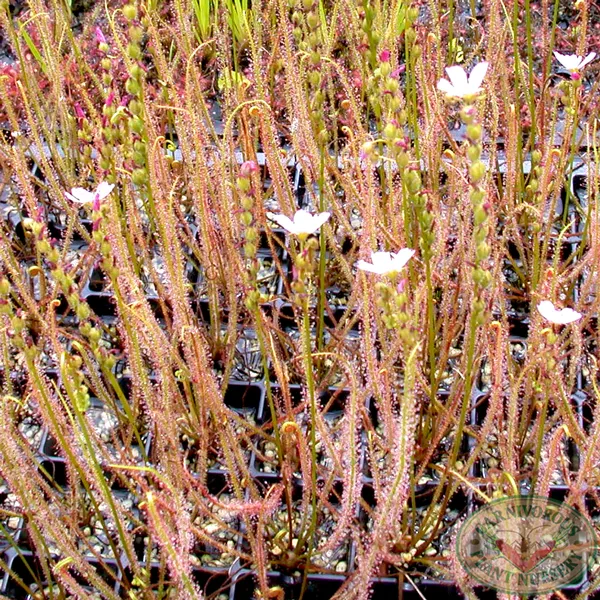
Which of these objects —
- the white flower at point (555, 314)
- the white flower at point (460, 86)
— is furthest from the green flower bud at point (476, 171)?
the white flower at point (555, 314)

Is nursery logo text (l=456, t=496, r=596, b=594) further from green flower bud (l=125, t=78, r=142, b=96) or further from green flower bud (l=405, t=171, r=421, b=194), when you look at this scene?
green flower bud (l=125, t=78, r=142, b=96)

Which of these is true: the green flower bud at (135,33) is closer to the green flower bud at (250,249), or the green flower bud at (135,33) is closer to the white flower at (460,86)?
the green flower bud at (250,249)

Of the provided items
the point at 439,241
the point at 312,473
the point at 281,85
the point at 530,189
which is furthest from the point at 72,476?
the point at 281,85

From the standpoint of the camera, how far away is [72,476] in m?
1.73

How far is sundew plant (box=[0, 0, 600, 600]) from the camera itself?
147 cm

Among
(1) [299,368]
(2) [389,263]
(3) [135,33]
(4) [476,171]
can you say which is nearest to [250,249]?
(2) [389,263]

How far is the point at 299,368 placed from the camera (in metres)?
2.10

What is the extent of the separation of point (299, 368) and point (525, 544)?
0.73m

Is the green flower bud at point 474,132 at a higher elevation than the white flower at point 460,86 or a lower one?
lower

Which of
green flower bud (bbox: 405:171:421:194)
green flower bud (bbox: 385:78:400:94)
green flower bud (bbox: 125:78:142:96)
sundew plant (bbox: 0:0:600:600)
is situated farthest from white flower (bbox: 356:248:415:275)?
green flower bud (bbox: 125:78:142:96)

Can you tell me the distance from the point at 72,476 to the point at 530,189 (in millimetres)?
1392

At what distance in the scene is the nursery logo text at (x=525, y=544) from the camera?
1.49 metres

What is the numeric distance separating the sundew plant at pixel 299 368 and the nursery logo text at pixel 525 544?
0.05 meters

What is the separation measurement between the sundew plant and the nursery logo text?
50 millimetres
